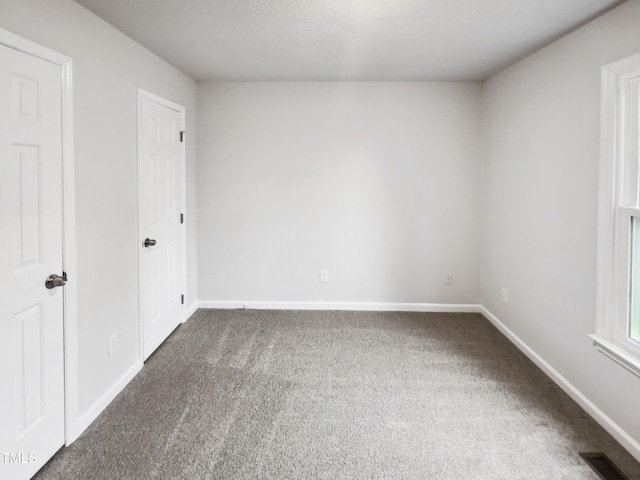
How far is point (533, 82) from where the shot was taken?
10.3ft

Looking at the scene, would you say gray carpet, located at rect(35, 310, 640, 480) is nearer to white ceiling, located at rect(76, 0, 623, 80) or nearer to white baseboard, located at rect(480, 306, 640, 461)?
white baseboard, located at rect(480, 306, 640, 461)

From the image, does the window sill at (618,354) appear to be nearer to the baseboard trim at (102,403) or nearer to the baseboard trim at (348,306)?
the baseboard trim at (348,306)

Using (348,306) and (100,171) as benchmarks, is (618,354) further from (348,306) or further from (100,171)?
(100,171)

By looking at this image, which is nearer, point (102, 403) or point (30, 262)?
point (30, 262)

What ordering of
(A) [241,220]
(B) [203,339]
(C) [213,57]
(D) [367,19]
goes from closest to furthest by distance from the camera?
(D) [367,19], (C) [213,57], (B) [203,339], (A) [241,220]

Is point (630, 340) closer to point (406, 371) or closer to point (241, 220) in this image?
point (406, 371)

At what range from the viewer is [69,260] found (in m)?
2.13

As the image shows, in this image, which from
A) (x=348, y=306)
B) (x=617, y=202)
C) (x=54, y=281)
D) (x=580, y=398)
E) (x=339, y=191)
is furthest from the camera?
(x=348, y=306)

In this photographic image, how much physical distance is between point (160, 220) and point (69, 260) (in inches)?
51.3

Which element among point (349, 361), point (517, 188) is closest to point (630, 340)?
point (517, 188)

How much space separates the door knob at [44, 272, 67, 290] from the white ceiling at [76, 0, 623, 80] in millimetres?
1475

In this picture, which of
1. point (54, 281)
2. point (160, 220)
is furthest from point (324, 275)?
point (54, 281)

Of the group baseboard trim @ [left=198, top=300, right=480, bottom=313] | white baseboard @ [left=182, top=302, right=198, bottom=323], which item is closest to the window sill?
baseboard trim @ [left=198, top=300, right=480, bottom=313]

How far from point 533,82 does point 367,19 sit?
4.96ft
